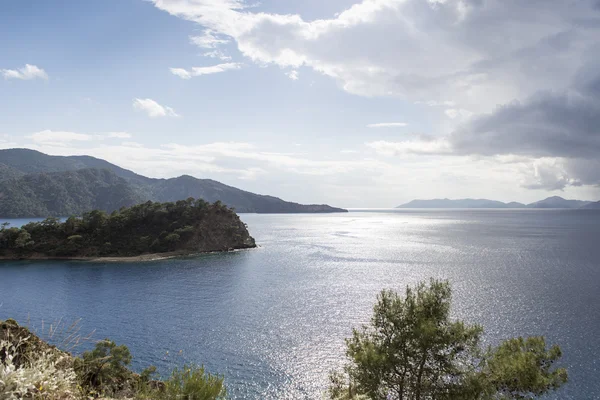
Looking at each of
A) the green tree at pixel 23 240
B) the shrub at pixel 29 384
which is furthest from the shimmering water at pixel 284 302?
the shrub at pixel 29 384

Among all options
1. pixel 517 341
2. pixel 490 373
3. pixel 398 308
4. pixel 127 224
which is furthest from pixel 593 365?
pixel 127 224

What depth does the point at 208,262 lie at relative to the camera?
130m

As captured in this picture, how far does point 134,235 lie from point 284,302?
338ft

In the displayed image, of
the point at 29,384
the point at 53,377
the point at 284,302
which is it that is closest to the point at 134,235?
the point at 284,302

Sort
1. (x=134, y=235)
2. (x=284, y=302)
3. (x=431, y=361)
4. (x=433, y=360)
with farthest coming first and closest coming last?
(x=134, y=235) → (x=284, y=302) → (x=431, y=361) → (x=433, y=360)

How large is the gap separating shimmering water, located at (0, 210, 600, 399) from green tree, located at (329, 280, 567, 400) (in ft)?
53.0

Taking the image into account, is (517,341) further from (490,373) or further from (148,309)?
(148,309)

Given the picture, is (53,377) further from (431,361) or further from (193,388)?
(431,361)

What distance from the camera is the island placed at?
139250 millimetres

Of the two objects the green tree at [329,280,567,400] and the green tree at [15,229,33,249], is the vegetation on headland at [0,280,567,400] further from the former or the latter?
the green tree at [15,229,33,249]

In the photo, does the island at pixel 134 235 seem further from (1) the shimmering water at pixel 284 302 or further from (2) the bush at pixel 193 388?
(2) the bush at pixel 193 388

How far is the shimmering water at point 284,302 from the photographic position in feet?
157

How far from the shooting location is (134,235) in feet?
500

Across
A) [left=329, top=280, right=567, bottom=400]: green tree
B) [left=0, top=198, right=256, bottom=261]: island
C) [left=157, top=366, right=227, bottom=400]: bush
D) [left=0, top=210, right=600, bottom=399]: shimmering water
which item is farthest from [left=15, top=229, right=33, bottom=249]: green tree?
[left=157, top=366, right=227, bottom=400]: bush
